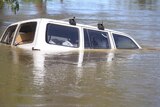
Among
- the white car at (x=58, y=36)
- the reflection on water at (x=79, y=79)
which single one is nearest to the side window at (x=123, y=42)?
the white car at (x=58, y=36)

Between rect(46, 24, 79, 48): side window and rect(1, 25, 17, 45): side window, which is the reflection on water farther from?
rect(1, 25, 17, 45): side window

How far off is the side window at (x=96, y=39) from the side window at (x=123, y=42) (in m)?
0.36

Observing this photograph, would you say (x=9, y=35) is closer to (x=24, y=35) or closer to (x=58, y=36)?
(x=24, y=35)

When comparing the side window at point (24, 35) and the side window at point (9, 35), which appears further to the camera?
the side window at point (9, 35)

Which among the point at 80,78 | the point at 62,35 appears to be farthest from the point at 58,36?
the point at 80,78

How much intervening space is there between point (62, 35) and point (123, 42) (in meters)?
2.43

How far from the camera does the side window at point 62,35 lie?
45.8 feet

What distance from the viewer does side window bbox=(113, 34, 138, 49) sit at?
1542 cm

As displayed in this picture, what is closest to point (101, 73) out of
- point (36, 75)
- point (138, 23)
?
point (36, 75)

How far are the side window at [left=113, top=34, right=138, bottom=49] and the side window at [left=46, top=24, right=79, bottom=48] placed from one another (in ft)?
4.72

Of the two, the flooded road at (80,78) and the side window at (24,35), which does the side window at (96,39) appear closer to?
the flooded road at (80,78)

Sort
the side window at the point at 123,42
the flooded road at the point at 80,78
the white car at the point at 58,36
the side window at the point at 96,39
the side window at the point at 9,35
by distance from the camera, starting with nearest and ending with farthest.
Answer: the flooded road at the point at 80,78, the white car at the point at 58,36, the side window at the point at 96,39, the side window at the point at 9,35, the side window at the point at 123,42

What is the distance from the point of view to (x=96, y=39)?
14.9m

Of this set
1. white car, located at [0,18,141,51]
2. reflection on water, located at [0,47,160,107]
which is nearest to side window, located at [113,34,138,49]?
white car, located at [0,18,141,51]
